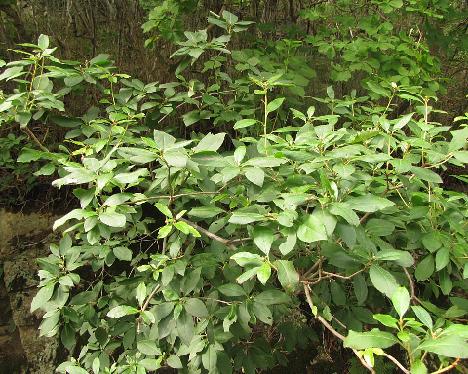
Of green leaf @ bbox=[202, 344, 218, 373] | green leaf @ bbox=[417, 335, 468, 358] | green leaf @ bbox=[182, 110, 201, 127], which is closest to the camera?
green leaf @ bbox=[417, 335, 468, 358]

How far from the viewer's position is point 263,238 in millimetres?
993

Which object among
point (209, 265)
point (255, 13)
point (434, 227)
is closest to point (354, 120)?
point (434, 227)

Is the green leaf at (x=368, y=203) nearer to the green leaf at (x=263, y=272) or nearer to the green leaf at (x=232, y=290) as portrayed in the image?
the green leaf at (x=263, y=272)

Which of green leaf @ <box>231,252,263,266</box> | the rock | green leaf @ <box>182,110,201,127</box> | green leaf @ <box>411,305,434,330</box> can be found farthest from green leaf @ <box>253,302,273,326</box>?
the rock

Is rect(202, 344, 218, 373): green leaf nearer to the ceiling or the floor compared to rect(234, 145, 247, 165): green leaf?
nearer to the floor

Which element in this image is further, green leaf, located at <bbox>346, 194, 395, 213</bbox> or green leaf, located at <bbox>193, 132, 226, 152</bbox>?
green leaf, located at <bbox>193, 132, 226, 152</bbox>

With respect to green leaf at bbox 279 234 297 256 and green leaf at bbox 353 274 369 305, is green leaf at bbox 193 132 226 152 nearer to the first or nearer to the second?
green leaf at bbox 279 234 297 256

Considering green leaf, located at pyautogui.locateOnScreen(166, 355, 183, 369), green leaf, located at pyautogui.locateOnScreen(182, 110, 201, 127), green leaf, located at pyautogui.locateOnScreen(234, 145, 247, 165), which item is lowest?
green leaf, located at pyautogui.locateOnScreen(166, 355, 183, 369)

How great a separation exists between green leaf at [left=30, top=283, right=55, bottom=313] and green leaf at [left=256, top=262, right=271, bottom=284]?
0.77 metres

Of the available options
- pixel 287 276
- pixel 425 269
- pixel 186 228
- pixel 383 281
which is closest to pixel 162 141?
pixel 186 228

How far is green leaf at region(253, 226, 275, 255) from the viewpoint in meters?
0.98

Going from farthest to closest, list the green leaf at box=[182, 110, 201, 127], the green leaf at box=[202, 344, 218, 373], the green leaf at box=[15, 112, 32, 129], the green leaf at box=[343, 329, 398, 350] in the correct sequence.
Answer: the green leaf at box=[182, 110, 201, 127] < the green leaf at box=[15, 112, 32, 129] < the green leaf at box=[202, 344, 218, 373] < the green leaf at box=[343, 329, 398, 350]

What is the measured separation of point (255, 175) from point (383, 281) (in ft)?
1.44

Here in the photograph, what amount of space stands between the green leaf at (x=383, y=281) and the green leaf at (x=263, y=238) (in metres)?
0.31
